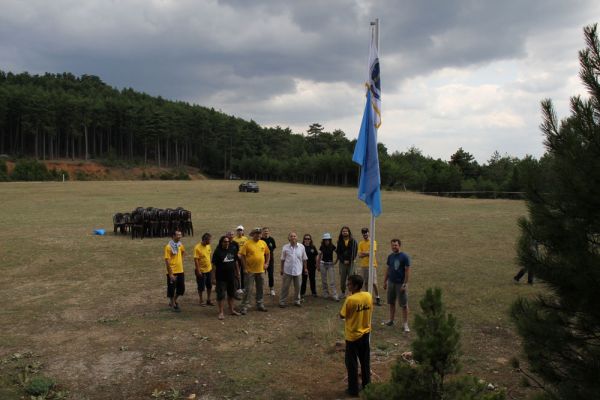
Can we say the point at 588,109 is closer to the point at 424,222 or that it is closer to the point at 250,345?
the point at 250,345

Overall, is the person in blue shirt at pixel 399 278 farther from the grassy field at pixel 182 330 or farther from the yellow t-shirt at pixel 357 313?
the yellow t-shirt at pixel 357 313

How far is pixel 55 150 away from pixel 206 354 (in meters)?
106

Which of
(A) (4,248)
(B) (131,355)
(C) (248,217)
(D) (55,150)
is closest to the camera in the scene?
(B) (131,355)

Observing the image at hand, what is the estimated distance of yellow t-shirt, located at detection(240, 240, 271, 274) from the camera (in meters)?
10.2

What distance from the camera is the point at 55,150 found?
99375 millimetres

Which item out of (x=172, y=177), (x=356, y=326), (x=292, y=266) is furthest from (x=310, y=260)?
(x=172, y=177)

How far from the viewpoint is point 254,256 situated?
33.5 ft

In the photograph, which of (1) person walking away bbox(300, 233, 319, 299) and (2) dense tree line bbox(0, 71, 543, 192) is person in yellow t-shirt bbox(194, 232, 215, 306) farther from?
(2) dense tree line bbox(0, 71, 543, 192)

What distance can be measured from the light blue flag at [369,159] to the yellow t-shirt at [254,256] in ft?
10.7

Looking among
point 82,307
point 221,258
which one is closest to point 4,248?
point 82,307

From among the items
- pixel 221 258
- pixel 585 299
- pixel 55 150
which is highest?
pixel 55 150

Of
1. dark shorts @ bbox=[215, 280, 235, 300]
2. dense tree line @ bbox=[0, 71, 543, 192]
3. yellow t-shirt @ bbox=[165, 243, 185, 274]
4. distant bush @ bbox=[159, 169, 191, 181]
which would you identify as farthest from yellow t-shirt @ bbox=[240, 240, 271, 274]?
distant bush @ bbox=[159, 169, 191, 181]

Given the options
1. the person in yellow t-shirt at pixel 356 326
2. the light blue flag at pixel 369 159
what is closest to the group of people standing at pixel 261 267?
the light blue flag at pixel 369 159

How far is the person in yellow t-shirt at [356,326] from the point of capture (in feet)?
20.6
